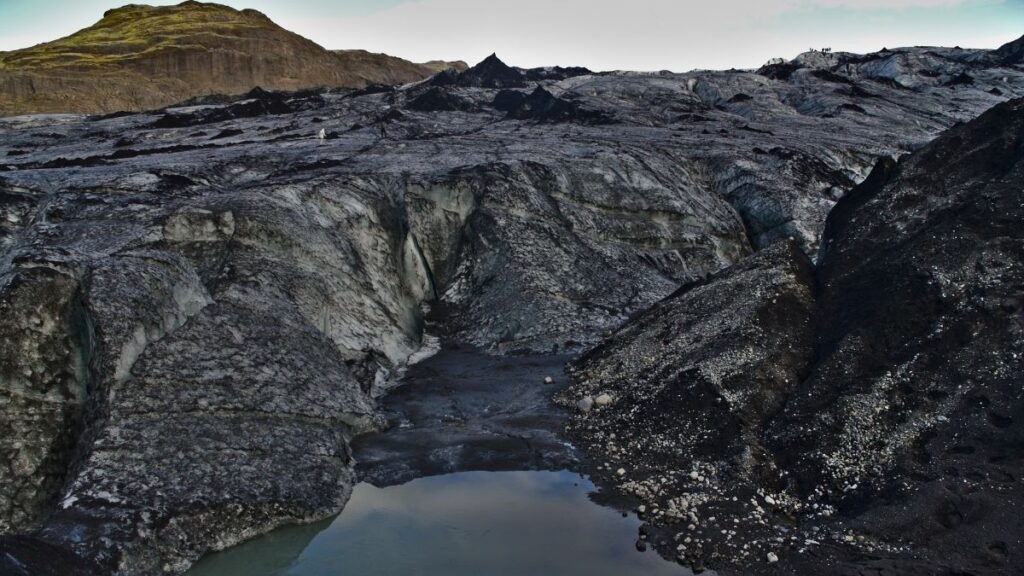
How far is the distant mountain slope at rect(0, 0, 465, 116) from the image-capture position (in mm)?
80375

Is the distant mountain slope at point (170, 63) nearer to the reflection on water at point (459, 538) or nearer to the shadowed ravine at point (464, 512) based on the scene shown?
the shadowed ravine at point (464, 512)

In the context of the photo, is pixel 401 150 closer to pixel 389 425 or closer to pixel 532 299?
pixel 532 299

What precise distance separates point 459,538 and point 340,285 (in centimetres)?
1019

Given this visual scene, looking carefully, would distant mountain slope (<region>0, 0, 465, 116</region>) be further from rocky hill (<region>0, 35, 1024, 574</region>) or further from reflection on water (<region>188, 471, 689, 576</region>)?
reflection on water (<region>188, 471, 689, 576</region>)

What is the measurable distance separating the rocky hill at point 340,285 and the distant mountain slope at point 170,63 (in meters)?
48.5

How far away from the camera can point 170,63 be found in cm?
9369

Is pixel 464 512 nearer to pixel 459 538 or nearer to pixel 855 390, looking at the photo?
pixel 459 538

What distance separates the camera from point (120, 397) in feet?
37.3

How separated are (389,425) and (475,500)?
3.64 m

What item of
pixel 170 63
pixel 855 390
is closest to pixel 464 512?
pixel 855 390

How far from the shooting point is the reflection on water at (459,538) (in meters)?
9.77

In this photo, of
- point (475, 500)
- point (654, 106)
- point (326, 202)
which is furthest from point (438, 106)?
point (475, 500)

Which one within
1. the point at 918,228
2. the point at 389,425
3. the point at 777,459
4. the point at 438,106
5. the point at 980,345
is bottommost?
the point at 389,425

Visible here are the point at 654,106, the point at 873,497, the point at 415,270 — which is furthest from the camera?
the point at 654,106
